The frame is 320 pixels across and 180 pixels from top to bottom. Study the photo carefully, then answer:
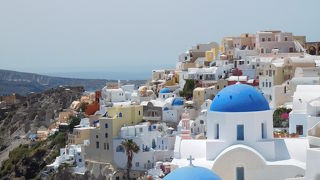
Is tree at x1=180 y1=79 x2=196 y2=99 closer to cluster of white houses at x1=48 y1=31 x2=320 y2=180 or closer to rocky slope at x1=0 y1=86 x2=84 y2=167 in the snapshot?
cluster of white houses at x1=48 y1=31 x2=320 y2=180

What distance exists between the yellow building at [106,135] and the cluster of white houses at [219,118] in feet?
0.24

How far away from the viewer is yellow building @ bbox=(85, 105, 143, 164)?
4372 cm

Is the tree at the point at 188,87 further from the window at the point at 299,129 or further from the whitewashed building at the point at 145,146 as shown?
the window at the point at 299,129

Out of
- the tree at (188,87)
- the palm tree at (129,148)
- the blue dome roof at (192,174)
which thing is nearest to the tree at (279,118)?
the palm tree at (129,148)

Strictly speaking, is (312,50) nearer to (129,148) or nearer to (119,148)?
(119,148)

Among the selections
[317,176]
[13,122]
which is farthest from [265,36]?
[317,176]

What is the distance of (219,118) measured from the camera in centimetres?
2330

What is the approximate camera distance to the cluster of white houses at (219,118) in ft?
72.7

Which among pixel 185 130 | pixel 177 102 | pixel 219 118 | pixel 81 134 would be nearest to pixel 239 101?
pixel 219 118

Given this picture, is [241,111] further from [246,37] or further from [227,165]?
[246,37]

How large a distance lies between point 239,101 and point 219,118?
1003 millimetres

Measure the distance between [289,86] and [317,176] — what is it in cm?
2922

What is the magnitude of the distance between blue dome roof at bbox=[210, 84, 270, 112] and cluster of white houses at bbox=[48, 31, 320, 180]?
0.12ft

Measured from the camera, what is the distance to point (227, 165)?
22.1 metres
